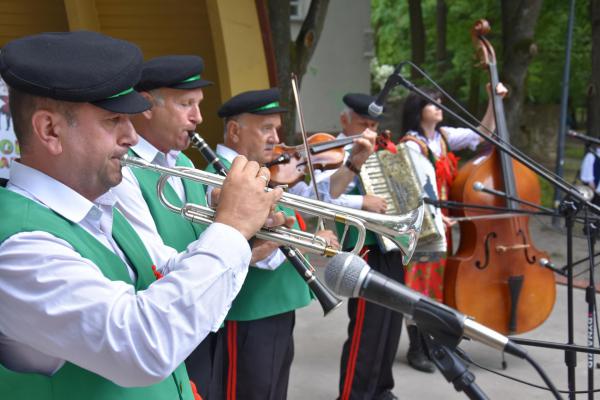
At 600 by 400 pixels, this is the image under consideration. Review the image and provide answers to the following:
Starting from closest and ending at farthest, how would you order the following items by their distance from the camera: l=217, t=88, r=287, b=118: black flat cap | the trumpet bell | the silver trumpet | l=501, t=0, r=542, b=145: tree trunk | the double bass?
the silver trumpet < the trumpet bell < l=217, t=88, r=287, b=118: black flat cap < the double bass < l=501, t=0, r=542, b=145: tree trunk

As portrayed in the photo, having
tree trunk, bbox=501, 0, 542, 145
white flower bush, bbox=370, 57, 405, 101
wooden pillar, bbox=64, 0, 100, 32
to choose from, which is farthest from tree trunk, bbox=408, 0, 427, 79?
wooden pillar, bbox=64, 0, 100, 32

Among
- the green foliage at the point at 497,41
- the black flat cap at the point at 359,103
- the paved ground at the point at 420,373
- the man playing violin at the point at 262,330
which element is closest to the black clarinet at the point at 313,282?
the man playing violin at the point at 262,330

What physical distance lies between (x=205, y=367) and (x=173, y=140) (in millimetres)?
1025

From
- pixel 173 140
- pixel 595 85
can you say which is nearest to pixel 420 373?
pixel 173 140

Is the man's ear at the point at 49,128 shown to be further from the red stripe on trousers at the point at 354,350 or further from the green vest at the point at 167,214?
the red stripe on trousers at the point at 354,350

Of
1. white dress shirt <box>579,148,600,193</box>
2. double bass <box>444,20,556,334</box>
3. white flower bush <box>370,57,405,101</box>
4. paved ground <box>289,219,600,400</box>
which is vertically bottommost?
white flower bush <box>370,57,405,101</box>

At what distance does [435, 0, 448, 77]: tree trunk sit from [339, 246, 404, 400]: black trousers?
1582 centimetres

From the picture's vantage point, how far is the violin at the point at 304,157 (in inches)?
160

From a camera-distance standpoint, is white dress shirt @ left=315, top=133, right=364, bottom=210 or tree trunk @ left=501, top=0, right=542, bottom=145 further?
tree trunk @ left=501, top=0, right=542, bottom=145

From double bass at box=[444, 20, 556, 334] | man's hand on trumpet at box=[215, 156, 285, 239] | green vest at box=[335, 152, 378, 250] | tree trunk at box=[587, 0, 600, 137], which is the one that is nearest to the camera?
man's hand on trumpet at box=[215, 156, 285, 239]

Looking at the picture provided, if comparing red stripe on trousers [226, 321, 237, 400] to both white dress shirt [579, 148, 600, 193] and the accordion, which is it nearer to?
the accordion

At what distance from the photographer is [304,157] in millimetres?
4207

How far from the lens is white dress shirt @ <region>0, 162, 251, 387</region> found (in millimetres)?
1502

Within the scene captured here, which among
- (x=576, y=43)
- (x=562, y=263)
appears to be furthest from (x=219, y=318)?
(x=576, y=43)
